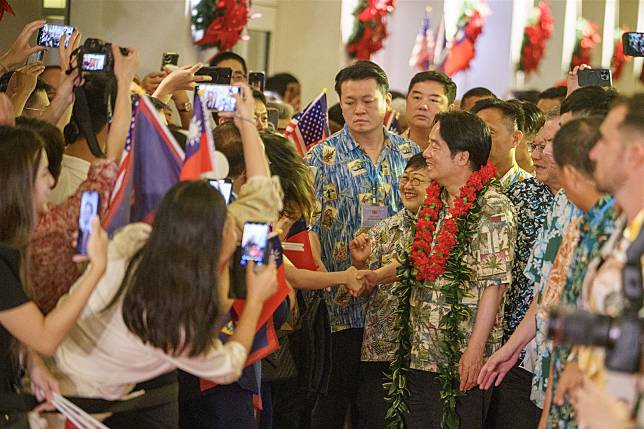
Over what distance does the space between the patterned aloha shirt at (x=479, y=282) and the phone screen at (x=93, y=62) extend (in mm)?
1581

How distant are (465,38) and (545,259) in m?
10.2

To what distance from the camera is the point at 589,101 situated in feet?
14.4

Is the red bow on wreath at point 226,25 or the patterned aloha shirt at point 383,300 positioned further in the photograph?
the red bow on wreath at point 226,25

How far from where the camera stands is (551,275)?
12.6ft

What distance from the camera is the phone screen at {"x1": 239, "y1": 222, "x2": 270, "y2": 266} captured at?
352 centimetres

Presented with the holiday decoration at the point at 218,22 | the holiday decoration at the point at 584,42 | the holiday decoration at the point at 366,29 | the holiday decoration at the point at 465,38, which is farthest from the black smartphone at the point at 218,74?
the holiday decoration at the point at 584,42

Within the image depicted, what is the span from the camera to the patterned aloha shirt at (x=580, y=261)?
3.29 meters

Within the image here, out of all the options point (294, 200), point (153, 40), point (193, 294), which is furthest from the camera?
point (153, 40)

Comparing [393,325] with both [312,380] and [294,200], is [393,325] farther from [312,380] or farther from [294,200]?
[294,200]

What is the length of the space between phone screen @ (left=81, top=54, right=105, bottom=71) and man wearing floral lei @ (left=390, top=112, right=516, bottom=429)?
4.86 ft

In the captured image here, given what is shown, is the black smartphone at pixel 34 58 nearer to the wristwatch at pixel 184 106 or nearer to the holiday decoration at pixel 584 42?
the wristwatch at pixel 184 106

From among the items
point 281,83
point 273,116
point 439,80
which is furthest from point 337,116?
point 281,83

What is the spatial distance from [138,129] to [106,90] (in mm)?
488

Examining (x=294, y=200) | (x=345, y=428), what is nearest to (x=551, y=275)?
(x=294, y=200)
